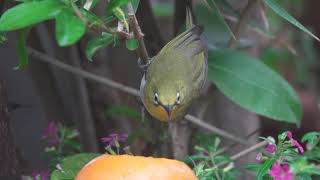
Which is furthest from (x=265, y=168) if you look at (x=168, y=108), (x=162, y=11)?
(x=162, y=11)

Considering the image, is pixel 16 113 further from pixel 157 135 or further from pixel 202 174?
pixel 202 174

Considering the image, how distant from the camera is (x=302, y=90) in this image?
12.0 ft

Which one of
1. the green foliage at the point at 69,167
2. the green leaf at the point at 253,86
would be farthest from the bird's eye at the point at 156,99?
the green foliage at the point at 69,167

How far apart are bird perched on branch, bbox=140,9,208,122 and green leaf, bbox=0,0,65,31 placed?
519 millimetres

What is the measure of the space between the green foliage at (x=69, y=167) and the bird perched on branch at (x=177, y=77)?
277 mm

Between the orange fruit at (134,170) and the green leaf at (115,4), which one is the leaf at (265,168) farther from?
the green leaf at (115,4)

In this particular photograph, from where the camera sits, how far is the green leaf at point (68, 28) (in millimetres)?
829

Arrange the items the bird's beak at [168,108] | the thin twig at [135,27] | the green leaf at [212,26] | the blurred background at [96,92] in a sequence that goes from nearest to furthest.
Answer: the thin twig at [135,27] < the bird's beak at [168,108] < the blurred background at [96,92] < the green leaf at [212,26]

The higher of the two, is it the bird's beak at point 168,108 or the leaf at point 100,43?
the leaf at point 100,43

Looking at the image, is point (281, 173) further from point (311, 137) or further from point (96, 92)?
point (96, 92)

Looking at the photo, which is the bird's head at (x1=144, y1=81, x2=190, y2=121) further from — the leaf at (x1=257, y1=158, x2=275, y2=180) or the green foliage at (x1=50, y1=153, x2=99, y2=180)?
the leaf at (x1=257, y1=158, x2=275, y2=180)

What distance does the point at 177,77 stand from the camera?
1.46 meters

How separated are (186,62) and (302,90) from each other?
2.32m

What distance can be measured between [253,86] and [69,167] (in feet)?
1.76
